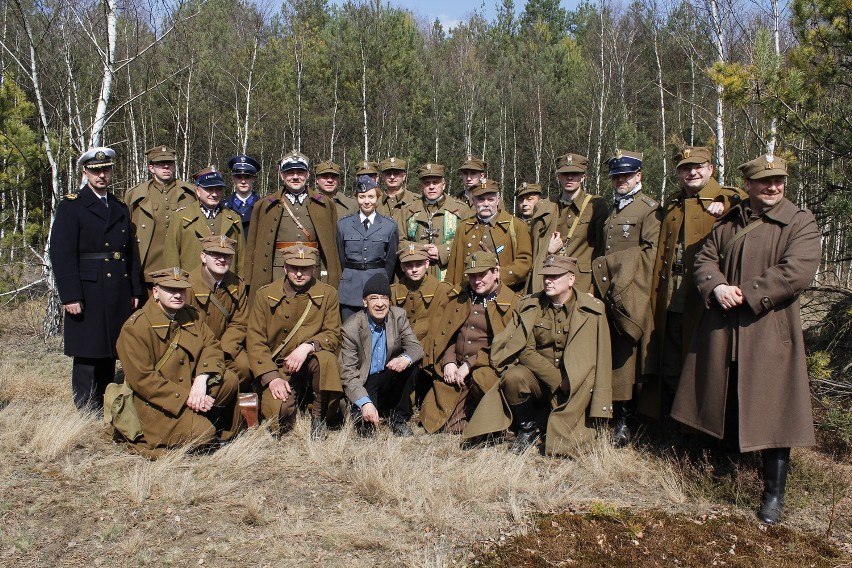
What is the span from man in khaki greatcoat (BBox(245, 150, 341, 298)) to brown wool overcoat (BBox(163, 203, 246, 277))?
193 millimetres

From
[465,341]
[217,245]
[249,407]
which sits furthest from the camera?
[465,341]

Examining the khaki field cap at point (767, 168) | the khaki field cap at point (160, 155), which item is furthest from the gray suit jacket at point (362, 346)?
the khaki field cap at point (767, 168)

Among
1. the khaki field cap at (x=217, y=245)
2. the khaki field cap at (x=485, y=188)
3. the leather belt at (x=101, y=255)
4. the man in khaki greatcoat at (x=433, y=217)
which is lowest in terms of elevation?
the leather belt at (x=101, y=255)

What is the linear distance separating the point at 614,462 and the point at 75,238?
4.72 m

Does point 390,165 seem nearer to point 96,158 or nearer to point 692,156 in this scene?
point 96,158

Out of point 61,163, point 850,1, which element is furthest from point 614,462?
point 61,163

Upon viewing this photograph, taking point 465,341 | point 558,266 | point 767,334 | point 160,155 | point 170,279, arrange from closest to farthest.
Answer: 1. point 767,334
2. point 170,279
3. point 558,266
4. point 465,341
5. point 160,155

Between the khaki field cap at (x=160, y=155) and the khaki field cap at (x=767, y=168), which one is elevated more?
the khaki field cap at (x=160, y=155)

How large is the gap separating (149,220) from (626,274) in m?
4.59

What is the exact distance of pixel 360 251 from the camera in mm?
6711

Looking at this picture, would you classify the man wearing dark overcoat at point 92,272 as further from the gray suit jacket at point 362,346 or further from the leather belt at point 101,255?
the gray suit jacket at point 362,346

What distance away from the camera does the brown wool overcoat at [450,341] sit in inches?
246

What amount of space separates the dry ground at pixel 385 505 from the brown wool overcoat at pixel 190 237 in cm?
175

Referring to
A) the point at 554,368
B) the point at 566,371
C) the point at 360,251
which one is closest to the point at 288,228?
the point at 360,251
